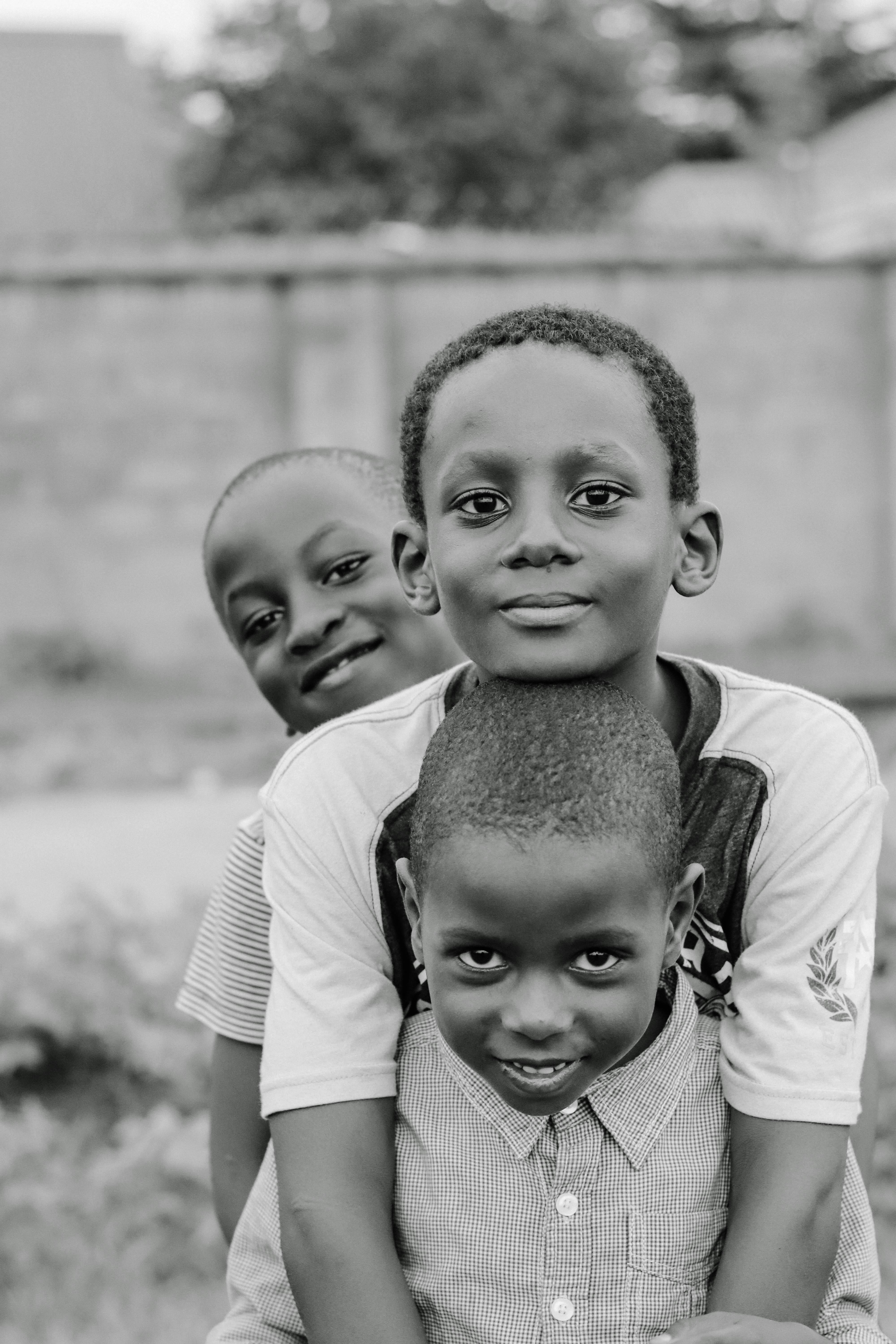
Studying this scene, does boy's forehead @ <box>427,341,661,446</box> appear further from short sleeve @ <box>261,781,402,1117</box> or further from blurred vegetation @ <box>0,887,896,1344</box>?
blurred vegetation @ <box>0,887,896,1344</box>

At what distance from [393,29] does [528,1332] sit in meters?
15.4

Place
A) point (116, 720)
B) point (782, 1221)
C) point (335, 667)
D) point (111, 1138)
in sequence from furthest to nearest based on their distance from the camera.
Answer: point (116, 720) → point (111, 1138) → point (335, 667) → point (782, 1221)

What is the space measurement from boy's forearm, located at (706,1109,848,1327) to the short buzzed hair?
1118mm

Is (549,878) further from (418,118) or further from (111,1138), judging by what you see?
(418,118)

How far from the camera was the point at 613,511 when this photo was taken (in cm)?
173

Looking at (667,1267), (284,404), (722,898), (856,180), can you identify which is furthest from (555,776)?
(856,180)

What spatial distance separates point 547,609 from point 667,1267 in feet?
2.42

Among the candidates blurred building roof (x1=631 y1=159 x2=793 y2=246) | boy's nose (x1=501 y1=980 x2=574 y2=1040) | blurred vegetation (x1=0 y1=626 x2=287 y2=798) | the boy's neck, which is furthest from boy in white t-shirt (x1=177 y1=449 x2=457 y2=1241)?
blurred building roof (x1=631 y1=159 x2=793 y2=246)

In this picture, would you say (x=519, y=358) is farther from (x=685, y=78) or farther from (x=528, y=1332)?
(x=685, y=78)

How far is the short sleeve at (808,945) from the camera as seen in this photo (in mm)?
1812

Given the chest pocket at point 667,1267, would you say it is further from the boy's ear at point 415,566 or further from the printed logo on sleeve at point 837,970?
the boy's ear at point 415,566

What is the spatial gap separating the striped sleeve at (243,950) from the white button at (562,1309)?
2.02 ft

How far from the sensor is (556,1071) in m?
1.68

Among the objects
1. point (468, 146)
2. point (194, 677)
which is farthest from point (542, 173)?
point (194, 677)
